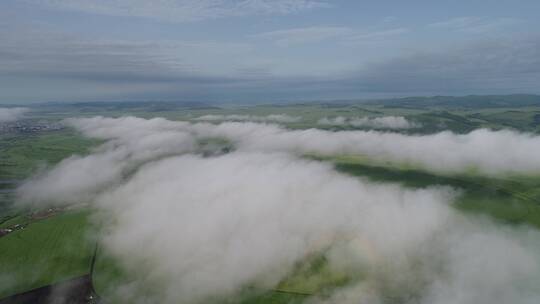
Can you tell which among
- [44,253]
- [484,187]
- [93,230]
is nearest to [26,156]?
[93,230]

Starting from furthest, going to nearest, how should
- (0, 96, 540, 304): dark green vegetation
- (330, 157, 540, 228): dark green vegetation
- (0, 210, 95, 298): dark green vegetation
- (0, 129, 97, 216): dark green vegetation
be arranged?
(0, 129, 97, 216): dark green vegetation → (330, 157, 540, 228): dark green vegetation → (0, 210, 95, 298): dark green vegetation → (0, 96, 540, 304): dark green vegetation

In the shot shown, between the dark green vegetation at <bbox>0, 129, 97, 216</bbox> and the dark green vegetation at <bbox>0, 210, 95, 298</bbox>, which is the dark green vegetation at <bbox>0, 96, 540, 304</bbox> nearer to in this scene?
the dark green vegetation at <bbox>0, 210, 95, 298</bbox>

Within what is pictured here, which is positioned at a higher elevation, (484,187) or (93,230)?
(484,187)

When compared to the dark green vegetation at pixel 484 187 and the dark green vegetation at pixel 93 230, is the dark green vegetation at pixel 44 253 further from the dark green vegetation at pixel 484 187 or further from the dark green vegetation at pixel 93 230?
the dark green vegetation at pixel 484 187

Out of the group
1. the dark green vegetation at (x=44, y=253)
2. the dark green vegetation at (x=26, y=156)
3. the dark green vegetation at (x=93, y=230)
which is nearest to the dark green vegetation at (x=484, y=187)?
the dark green vegetation at (x=93, y=230)

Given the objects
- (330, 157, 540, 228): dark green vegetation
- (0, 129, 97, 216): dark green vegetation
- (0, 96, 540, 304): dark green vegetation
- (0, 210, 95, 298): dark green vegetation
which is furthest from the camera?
(0, 129, 97, 216): dark green vegetation

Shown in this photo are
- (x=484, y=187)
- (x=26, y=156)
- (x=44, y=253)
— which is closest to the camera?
(x=44, y=253)

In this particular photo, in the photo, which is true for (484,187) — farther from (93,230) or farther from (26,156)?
(26,156)

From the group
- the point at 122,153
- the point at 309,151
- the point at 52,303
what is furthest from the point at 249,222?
the point at 122,153

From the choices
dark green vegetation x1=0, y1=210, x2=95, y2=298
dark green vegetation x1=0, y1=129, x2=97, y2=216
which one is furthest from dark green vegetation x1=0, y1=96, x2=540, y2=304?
dark green vegetation x1=0, y1=129, x2=97, y2=216

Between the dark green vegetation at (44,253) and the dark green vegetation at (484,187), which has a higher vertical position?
the dark green vegetation at (484,187)

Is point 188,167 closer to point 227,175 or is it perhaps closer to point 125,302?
point 227,175

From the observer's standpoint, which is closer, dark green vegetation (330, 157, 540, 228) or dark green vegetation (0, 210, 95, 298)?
dark green vegetation (0, 210, 95, 298)
